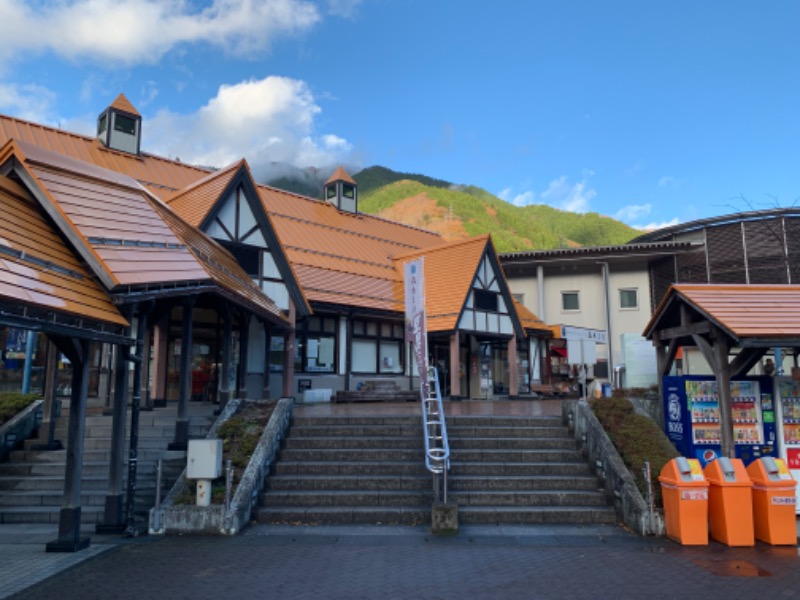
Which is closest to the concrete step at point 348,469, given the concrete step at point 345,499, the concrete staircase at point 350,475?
the concrete staircase at point 350,475

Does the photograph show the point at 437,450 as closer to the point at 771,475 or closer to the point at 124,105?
the point at 771,475

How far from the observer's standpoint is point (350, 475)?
9945 millimetres

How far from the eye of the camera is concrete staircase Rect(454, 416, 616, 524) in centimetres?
889

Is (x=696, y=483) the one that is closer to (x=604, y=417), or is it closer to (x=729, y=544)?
(x=729, y=544)

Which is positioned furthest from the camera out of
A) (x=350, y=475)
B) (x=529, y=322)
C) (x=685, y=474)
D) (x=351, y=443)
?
(x=529, y=322)

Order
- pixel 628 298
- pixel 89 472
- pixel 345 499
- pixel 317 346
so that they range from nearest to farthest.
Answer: pixel 345 499 < pixel 89 472 < pixel 317 346 < pixel 628 298

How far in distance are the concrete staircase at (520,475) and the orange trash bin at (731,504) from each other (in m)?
1.46

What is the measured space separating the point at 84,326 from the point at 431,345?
1822cm

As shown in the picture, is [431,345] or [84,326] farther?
[431,345]

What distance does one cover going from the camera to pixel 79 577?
6.34m

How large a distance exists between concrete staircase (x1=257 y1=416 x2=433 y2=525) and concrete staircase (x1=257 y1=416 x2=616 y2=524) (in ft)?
0.05

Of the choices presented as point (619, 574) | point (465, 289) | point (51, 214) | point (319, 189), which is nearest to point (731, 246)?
point (465, 289)

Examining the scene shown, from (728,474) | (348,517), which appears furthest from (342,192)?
(728,474)

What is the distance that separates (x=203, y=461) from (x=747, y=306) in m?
9.46
